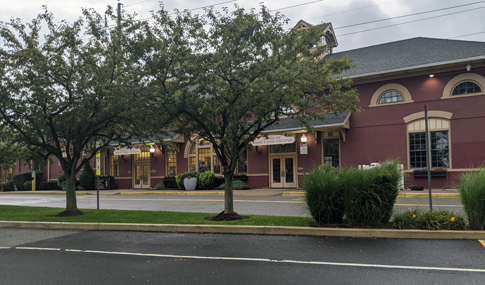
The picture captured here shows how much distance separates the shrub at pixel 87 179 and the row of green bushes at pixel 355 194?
24984 millimetres

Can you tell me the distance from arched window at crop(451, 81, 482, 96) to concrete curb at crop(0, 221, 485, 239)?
13.8m

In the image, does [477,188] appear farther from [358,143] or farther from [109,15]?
[358,143]

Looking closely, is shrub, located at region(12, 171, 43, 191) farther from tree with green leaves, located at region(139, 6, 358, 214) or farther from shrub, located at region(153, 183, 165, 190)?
tree with green leaves, located at region(139, 6, 358, 214)

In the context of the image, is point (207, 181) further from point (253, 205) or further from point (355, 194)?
point (355, 194)

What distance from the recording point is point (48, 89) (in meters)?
12.2

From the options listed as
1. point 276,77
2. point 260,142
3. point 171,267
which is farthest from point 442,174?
point 171,267

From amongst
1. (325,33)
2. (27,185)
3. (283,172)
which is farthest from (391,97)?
(27,185)

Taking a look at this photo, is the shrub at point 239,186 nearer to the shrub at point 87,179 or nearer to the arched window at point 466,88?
the shrub at point 87,179

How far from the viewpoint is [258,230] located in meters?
8.88

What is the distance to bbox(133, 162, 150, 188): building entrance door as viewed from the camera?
95.3 ft

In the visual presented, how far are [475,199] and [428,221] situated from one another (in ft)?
3.38

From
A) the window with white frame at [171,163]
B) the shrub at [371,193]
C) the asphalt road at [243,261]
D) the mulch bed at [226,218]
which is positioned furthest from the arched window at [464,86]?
the window with white frame at [171,163]

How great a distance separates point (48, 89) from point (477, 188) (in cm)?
1263

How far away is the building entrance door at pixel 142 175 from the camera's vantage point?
95.3 feet
